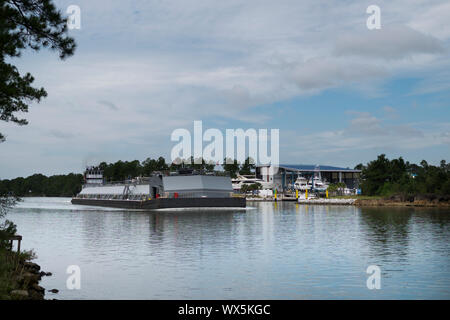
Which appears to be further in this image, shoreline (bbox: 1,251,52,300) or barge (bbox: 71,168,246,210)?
barge (bbox: 71,168,246,210)

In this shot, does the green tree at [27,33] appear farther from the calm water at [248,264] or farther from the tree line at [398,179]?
the tree line at [398,179]

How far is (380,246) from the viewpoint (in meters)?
30.0

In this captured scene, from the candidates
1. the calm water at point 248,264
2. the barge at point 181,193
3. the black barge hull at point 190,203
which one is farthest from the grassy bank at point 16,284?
the barge at point 181,193

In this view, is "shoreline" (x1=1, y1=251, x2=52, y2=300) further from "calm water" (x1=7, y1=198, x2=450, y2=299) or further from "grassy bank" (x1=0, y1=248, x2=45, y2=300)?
"calm water" (x1=7, y1=198, x2=450, y2=299)

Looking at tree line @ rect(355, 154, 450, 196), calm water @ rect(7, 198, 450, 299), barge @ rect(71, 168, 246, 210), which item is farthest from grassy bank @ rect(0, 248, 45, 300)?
tree line @ rect(355, 154, 450, 196)

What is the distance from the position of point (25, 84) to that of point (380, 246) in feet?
71.7

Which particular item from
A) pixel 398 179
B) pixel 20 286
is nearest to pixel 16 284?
pixel 20 286

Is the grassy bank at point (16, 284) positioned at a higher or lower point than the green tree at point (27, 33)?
lower

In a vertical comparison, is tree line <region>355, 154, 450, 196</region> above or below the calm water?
above

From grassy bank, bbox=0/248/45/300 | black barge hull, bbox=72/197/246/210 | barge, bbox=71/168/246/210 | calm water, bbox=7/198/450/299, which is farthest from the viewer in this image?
barge, bbox=71/168/246/210

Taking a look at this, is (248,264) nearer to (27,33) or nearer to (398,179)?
(27,33)

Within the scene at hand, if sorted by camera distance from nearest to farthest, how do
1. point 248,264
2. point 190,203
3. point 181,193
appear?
1. point 248,264
2. point 190,203
3. point 181,193
